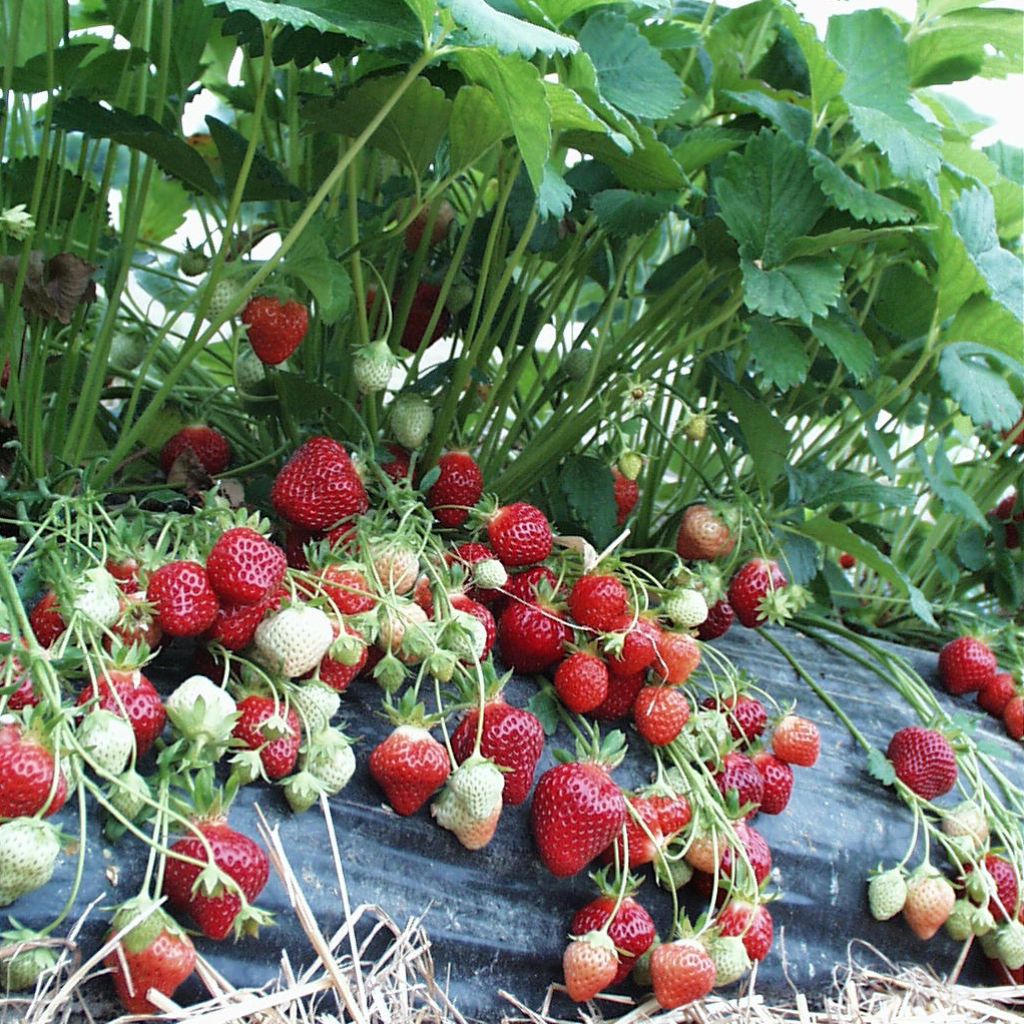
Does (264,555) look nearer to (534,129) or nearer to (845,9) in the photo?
(534,129)

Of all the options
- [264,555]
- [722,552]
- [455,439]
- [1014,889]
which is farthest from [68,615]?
[1014,889]

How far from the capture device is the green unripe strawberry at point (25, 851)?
566 mm

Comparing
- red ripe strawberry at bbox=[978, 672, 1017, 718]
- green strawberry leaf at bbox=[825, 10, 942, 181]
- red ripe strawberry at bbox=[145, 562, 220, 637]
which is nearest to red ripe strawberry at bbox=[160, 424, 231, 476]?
red ripe strawberry at bbox=[145, 562, 220, 637]

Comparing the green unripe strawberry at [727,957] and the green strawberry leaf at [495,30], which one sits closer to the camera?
the green strawberry leaf at [495,30]

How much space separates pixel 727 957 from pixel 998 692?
2.12ft

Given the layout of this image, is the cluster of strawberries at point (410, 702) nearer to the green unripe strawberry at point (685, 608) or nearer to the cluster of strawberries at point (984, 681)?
the green unripe strawberry at point (685, 608)

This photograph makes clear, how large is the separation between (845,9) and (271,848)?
906 mm

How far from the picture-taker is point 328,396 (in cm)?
99

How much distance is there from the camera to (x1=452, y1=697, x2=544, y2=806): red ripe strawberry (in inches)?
32.1

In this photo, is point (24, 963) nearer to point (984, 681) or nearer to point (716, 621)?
point (716, 621)

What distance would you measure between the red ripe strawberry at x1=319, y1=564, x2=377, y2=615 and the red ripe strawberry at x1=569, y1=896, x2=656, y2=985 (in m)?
0.28

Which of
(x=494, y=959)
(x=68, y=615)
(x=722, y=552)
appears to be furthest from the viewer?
(x=722, y=552)

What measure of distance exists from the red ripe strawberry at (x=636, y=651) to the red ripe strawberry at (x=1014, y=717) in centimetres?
59

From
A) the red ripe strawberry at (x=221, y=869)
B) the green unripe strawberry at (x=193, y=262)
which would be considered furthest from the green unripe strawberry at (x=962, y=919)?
the green unripe strawberry at (x=193, y=262)
